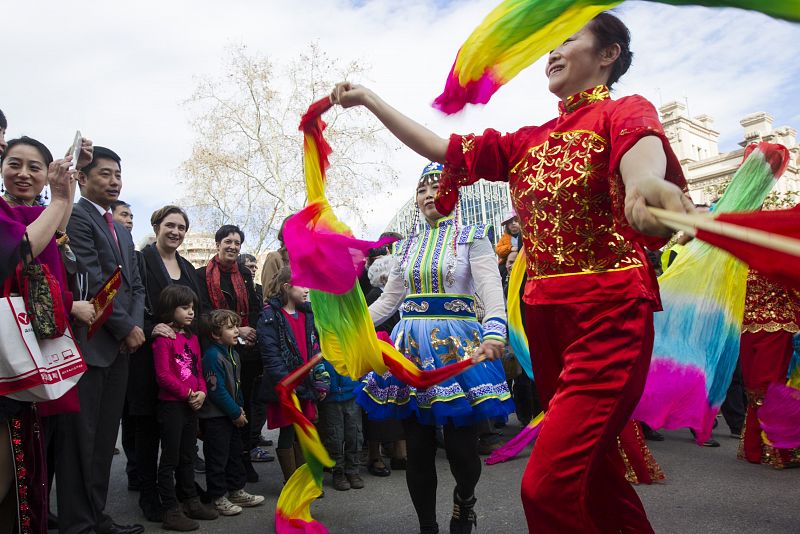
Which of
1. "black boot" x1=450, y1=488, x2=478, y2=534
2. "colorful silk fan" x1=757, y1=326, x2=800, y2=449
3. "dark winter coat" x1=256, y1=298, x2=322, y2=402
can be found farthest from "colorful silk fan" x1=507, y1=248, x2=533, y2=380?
"dark winter coat" x1=256, y1=298, x2=322, y2=402

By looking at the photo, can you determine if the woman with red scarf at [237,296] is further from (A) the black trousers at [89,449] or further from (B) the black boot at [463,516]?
(B) the black boot at [463,516]

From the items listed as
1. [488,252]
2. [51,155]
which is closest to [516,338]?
[488,252]

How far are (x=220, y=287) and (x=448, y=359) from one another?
2.64 metres

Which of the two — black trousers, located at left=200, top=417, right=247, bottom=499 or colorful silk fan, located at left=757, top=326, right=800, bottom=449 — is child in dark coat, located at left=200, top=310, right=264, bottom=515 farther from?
colorful silk fan, located at left=757, top=326, right=800, bottom=449

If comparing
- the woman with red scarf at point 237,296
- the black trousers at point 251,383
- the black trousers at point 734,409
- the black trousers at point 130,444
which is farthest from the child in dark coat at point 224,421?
the black trousers at point 734,409

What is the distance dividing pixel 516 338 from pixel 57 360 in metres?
2.37

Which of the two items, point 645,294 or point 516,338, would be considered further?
point 516,338

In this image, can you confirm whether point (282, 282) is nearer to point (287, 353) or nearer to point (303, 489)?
Answer: point (287, 353)

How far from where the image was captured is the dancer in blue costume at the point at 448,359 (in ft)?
10.5

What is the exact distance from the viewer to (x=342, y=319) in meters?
3.10

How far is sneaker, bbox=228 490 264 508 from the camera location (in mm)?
4324

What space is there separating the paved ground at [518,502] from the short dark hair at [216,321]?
124cm

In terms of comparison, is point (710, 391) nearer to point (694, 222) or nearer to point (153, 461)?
point (694, 222)

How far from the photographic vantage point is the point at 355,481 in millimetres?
4777
